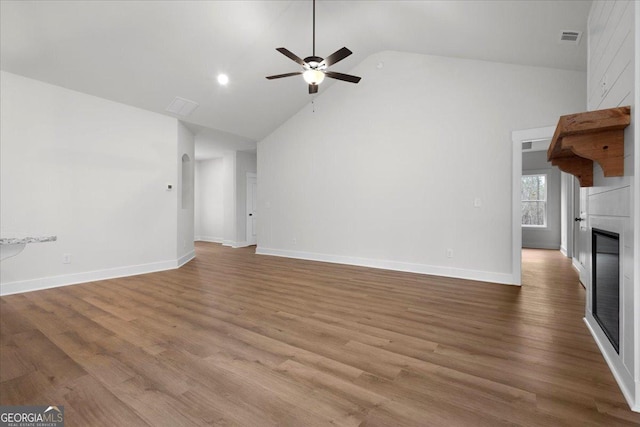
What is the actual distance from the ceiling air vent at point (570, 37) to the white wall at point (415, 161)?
2.80 ft

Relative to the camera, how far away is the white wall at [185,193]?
550 cm

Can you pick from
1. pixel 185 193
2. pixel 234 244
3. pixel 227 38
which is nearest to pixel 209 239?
pixel 234 244

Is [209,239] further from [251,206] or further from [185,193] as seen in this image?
[185,193]

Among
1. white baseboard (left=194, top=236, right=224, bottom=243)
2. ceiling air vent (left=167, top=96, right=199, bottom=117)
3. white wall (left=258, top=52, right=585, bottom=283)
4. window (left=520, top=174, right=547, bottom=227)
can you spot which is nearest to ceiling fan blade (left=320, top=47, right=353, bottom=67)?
white wall (left=258, top=52, right=585, bottom=283)

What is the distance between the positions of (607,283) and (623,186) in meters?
0.79

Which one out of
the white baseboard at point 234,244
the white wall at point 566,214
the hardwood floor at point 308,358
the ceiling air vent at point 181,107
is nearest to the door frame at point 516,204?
the hardwood floor at point 308,358

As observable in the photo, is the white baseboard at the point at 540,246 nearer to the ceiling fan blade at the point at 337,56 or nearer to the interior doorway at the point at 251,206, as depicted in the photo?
the interior doorway at the point at 251,206

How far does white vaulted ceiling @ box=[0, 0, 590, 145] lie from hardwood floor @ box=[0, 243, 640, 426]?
2.83m

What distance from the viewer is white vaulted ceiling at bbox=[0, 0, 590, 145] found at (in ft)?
10.2

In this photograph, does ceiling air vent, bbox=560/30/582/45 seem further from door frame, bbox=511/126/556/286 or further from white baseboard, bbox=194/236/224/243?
white baseboard, bbox=194/236/224/243

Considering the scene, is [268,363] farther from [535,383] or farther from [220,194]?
[220,194]

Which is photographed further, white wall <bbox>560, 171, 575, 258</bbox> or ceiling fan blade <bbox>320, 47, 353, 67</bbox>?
white wall <bbox>560, 171, 575, 258</bbox>

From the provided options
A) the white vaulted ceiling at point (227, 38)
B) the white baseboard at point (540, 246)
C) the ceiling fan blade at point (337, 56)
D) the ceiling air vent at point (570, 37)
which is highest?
the white vaulted ceiling at point (227, 38)

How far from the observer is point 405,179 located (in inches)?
196
